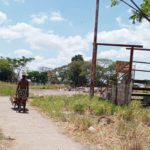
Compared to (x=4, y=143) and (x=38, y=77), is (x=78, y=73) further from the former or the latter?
(x=4, y=143)

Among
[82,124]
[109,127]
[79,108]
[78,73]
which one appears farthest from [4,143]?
[78,73]

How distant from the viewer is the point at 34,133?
50.2ft

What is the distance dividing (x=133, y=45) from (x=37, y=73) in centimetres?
9011

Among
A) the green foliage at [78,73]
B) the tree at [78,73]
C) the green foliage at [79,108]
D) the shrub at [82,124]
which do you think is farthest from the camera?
the tree at [78,73]

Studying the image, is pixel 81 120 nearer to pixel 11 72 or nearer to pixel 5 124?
pixel 5 124

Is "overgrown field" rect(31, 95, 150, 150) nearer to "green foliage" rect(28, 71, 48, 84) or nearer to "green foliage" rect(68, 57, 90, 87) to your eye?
"green foliage" rect(68, 57, 90, 87)

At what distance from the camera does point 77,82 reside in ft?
281

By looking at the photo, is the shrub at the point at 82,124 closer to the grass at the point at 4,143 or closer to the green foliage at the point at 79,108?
the grass at the point at 4,143

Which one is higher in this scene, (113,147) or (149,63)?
(149,63)

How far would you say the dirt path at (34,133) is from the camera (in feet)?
42.6

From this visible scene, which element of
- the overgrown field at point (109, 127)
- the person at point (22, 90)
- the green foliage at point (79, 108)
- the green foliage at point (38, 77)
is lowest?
the overgrown field at point (109, 127)


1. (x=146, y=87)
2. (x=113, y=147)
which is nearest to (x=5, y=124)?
(x=113, y=147)

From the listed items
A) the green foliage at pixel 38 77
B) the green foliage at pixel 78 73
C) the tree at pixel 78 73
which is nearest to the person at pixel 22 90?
the green foliage at pixel 78 73

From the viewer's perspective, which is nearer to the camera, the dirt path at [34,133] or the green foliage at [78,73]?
the dirt path at [34,133]
